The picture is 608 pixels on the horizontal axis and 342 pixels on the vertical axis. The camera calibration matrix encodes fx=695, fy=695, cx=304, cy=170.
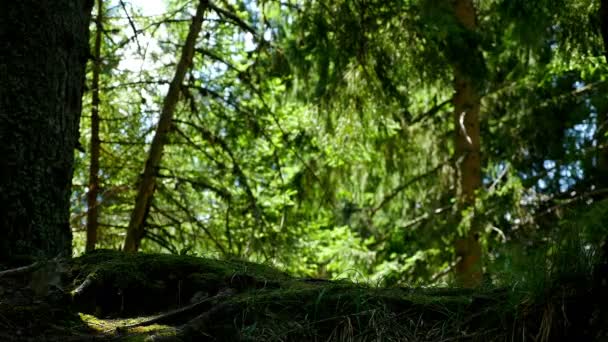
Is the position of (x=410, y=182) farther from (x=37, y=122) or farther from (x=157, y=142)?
(x=37, y=122)

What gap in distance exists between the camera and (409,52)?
7.59m

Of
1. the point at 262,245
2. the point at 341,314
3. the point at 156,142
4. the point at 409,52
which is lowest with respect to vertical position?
the point at 341,314

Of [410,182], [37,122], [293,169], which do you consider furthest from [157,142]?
[293,169]

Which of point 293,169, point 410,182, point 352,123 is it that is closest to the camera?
point 352,123

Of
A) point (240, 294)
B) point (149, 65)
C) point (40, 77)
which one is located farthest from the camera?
point (149, 65)

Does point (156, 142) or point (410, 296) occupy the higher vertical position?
point (156, 142)

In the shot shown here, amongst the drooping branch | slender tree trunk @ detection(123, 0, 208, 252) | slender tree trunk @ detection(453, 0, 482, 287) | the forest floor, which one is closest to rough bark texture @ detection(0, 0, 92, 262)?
the forest floor

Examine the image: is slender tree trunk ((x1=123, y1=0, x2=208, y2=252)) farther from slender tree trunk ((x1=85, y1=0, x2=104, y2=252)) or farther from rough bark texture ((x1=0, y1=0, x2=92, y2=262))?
rough bark texture ((x1=0, y1=0, x2=92, y2=262))

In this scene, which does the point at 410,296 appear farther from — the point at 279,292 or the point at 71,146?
the point at 71,146

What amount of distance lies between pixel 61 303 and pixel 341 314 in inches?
39.9

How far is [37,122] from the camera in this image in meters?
3.17

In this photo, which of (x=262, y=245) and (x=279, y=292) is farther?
(x=262, y=245)

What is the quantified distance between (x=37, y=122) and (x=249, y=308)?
1466 millimetres

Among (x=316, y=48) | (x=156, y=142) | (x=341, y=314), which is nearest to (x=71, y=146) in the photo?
(x=341, y=314)
